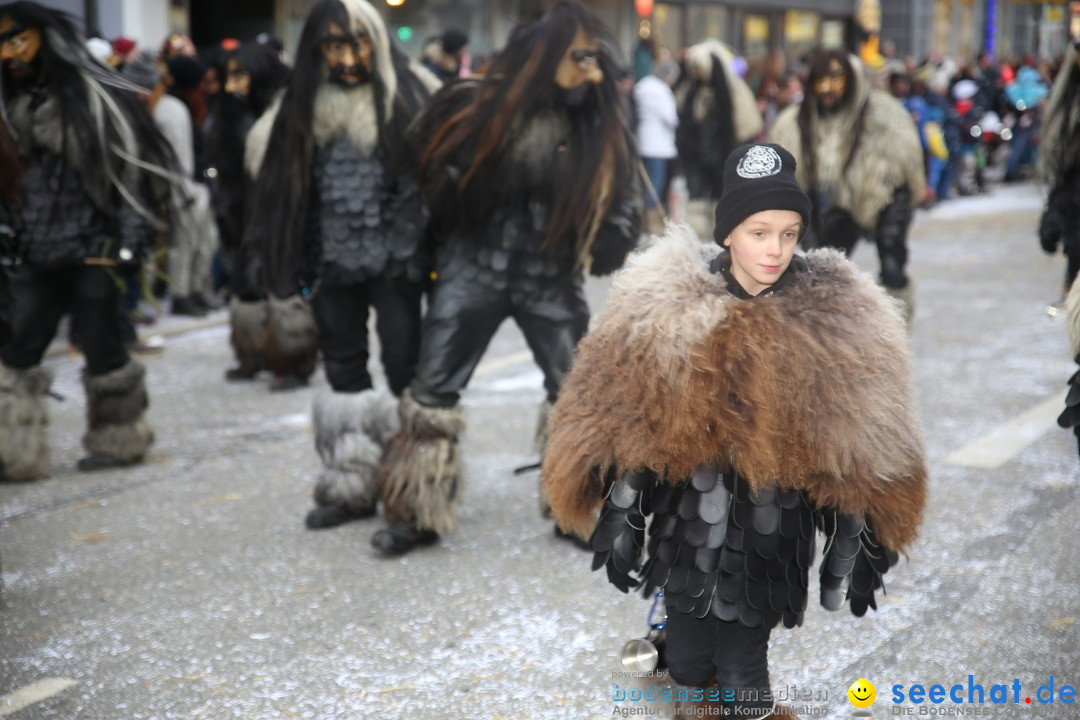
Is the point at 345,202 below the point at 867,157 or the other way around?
below

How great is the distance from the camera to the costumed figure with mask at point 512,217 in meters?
4.50

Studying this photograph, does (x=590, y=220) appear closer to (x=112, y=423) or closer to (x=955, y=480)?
(x=955, y=480)

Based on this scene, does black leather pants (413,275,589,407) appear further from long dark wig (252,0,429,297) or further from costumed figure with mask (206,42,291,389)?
costumed figure with mask (206,42,291,389)

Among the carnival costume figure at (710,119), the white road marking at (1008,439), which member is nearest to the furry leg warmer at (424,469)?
the white road marking at (1008,439)

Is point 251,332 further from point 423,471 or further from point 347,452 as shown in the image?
point 423,471

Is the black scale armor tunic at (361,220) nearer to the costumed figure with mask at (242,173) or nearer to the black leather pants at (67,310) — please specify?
the black leather pants at (67,310)

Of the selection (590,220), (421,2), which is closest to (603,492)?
(590,220)

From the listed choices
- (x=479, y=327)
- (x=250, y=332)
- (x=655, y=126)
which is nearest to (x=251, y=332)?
(x=250, y=332)

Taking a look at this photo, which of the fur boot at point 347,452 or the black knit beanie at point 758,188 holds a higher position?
the black knit beanie at point 758,188

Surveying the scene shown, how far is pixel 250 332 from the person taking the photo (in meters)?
7.68

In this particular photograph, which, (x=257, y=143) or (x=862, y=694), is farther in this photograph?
(x=257, y=143)

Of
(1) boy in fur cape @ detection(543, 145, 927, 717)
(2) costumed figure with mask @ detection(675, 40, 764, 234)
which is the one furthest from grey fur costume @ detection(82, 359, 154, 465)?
(2) costumed figure with mask @ detection(675, 40, 764, 234)

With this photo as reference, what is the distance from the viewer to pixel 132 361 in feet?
19.7

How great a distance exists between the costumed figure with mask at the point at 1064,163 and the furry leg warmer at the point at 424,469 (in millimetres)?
3098
